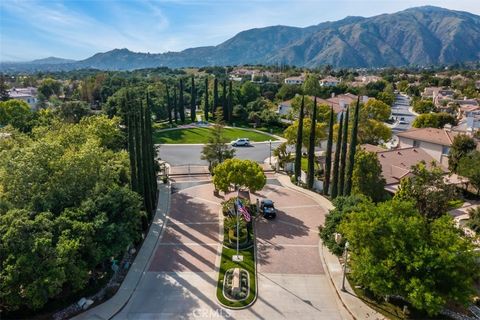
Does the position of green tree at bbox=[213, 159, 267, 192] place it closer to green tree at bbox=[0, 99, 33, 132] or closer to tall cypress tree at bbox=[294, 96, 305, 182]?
tall cypress tree at bbox=[294, 96, 305, 182]

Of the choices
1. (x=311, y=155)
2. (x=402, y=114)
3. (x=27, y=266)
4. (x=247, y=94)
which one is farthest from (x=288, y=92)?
(x=27, y=266)

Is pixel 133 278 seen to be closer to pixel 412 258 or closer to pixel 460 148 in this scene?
pixel 412 258

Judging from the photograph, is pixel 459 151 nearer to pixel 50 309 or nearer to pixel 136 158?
pixel 136 158

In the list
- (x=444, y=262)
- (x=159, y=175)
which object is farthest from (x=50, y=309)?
(x=159, y=175)

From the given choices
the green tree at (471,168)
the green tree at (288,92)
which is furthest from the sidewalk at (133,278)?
the green tree at (288,92)

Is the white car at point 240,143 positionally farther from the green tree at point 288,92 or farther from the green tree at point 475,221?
the green tree at point 288,92
